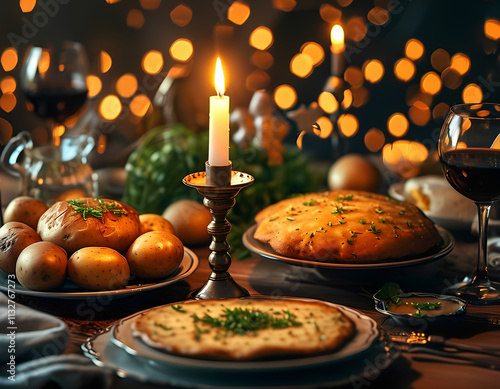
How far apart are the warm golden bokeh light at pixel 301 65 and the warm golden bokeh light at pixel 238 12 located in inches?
10.9

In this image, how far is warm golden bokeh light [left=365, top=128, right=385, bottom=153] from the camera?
2770mm

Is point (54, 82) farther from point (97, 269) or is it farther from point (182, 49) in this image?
point (182, 49)

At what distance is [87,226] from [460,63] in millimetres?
1987

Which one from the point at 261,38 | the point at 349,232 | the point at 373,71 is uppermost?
the point at 261,38

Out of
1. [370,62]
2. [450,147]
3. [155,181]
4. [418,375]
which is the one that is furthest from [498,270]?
[370,62]

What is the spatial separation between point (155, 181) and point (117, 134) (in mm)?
523

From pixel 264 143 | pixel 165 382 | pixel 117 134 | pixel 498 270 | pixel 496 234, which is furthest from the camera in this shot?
pixel 117 134

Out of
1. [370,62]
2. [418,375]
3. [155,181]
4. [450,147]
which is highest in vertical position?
[370,62]

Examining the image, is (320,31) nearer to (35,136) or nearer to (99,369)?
(35,136)

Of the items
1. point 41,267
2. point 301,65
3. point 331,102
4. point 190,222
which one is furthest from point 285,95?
point 41,267

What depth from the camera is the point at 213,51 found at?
2.78 metres

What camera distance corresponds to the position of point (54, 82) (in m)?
1.48

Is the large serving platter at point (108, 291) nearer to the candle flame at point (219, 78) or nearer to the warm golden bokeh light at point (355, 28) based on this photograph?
the candle flame at point (219, 78)

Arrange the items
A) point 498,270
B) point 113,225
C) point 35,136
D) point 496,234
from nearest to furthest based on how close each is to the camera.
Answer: point 113,225, point 498,270, point 496,234, point 35,136
